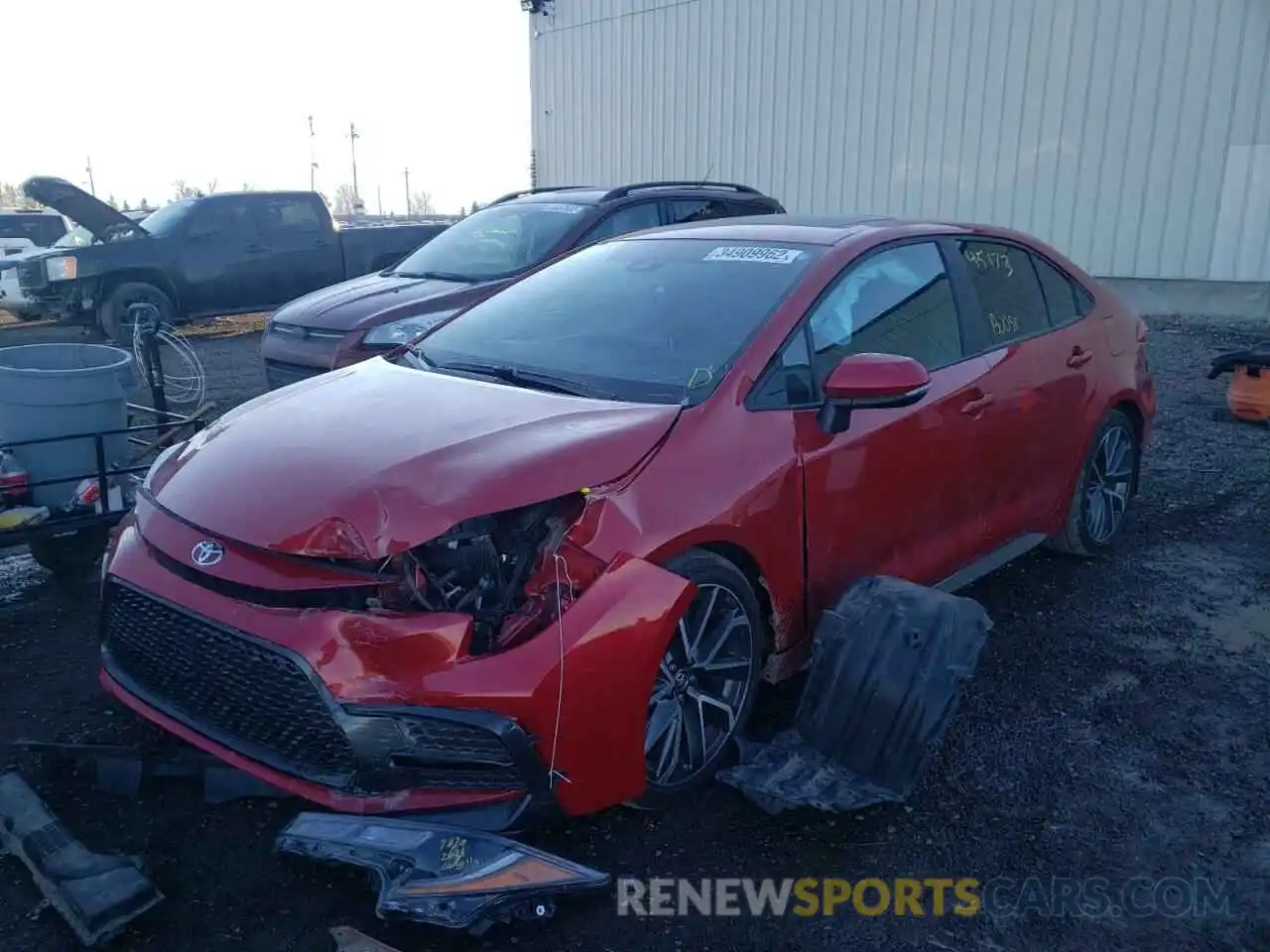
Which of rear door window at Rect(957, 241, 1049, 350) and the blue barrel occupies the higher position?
rear door window at Rect(957, 241, 1049, 350)

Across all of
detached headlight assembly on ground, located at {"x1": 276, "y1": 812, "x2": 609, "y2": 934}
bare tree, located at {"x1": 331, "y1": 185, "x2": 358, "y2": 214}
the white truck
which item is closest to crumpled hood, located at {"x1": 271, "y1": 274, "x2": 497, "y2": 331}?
detached headlight assembly on ground, located at {"x1": 276, "y1": 812, "x2": 609, "y2": 934}

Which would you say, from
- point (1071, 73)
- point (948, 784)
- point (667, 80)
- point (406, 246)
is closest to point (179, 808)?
point (948, 784)

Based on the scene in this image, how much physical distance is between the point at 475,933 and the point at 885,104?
14141mm

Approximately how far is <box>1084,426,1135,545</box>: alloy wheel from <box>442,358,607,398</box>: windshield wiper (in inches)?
112

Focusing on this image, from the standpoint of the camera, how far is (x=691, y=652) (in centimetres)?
311

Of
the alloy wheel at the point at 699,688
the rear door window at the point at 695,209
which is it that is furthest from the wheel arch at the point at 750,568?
the rear door window at the point at 695,209

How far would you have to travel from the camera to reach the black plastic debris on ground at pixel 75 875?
8.36 ft

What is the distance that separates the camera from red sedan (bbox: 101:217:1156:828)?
2678mm

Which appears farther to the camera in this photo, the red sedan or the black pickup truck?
the black pickup truck

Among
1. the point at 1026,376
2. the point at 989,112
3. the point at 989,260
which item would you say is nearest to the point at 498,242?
the point at 989,260

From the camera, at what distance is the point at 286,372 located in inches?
289

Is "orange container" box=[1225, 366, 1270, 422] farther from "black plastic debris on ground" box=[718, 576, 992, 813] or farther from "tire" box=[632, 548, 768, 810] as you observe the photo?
"tire" box=[632, 548, 768, 810]

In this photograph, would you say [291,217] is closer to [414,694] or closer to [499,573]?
[499,573]

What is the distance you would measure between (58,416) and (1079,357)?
4421 mm
